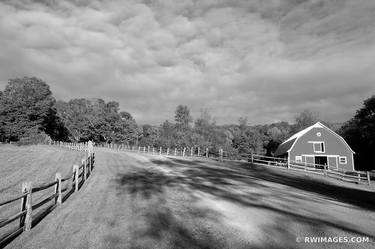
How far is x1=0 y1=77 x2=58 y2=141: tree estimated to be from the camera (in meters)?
72.9

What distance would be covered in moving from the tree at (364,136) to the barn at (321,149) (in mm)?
9078

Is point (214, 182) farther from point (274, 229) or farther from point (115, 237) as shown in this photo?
point (115, 237)

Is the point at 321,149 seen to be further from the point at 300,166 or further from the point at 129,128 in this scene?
the point at 129,128

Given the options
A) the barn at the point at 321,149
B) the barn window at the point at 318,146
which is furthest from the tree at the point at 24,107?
the barn window at the point at 318,146

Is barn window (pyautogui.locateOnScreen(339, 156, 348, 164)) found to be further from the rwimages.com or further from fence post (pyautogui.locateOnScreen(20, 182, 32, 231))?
fence post (pyautogui.locateOnScreen(20, 182, 32, 231))

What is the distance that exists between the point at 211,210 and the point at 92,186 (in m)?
8.67

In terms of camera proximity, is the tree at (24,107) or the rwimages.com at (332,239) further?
the tree at (24,107)

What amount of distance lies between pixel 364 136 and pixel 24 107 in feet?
283

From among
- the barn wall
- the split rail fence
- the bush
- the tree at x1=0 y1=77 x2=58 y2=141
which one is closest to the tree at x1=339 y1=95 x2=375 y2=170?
the barn wall

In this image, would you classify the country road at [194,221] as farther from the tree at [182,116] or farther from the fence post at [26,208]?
→ the tree at [182,116]

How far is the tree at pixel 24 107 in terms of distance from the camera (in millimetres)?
72869

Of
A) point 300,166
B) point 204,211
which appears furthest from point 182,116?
point 204,211

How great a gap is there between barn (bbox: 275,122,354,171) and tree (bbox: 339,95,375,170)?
29.8ft

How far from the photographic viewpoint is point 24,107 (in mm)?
73812
